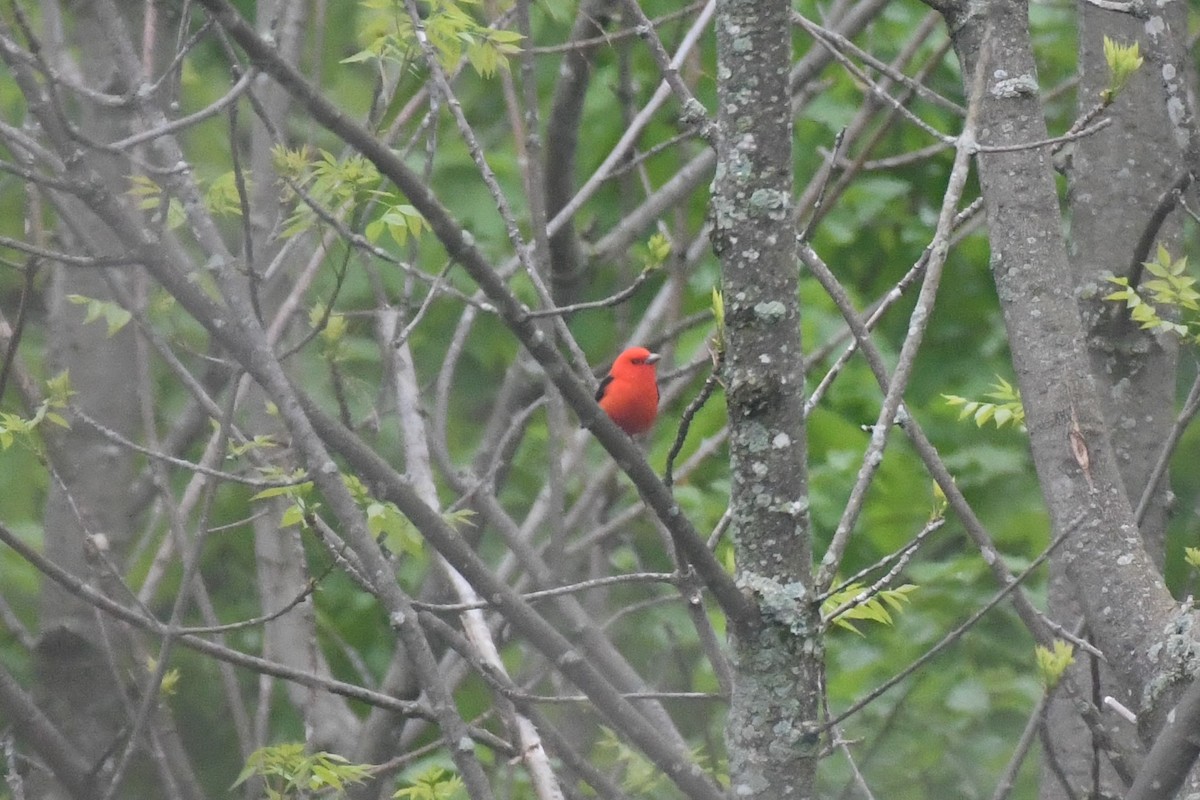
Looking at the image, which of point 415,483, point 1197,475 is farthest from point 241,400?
point 1197,475

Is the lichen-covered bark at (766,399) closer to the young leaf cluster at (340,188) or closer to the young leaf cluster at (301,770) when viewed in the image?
the young leaf cluster at (340,188)

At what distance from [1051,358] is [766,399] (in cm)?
91

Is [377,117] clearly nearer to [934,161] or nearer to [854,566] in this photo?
[854,566]

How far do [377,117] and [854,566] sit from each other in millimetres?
2948

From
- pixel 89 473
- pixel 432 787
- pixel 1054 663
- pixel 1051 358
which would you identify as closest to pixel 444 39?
pixel 1051 358

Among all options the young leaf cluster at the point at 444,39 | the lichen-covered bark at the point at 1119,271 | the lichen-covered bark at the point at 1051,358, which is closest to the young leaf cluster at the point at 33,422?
the young leaf cluster at the point at 444,39

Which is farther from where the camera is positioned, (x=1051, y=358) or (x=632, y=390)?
(x=632, y=390)

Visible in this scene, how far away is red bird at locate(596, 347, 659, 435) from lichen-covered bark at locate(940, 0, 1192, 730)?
84.5 inches

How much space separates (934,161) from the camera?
21.5 ft

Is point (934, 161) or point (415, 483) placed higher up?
point (934, 161)

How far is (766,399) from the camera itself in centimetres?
223

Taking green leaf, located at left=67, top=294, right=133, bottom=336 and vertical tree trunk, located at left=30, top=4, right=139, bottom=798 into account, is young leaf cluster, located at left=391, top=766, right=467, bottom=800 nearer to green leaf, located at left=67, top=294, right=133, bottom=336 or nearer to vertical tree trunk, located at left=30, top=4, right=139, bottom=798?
green leaf, located at left=67, top=294, right=133, bottom=336

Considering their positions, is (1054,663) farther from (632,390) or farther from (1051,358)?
(632,390)

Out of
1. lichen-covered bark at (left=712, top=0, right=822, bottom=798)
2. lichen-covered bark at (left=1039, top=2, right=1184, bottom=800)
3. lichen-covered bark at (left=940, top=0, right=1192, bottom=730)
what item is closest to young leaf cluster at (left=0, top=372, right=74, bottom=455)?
lichen-covered bark at (left=712, top=0, right=822, bottom=798)
